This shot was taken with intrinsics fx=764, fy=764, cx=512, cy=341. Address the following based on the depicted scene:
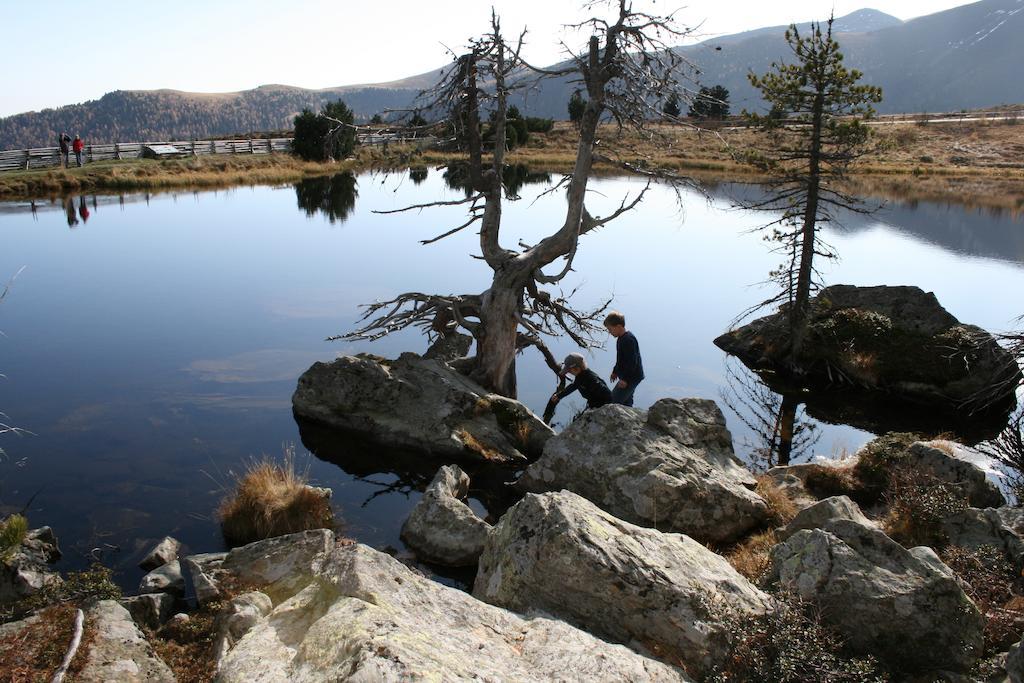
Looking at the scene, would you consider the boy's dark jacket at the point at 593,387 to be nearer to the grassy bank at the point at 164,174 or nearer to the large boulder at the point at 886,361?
the large boulder at the point at 886,361

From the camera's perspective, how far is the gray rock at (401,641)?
5.29 meters

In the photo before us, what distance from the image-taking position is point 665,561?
300 inches

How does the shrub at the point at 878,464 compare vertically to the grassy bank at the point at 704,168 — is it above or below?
below

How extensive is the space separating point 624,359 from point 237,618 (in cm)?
869

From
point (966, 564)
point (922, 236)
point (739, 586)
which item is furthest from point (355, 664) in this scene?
point (922, 236)

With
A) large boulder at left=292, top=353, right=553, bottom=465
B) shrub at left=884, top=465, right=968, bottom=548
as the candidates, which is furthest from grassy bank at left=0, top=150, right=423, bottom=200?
shrub at left=884, top=465, right=968, bottom=548

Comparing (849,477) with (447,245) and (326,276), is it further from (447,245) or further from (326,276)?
(447,245)

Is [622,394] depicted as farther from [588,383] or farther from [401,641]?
[401,641]

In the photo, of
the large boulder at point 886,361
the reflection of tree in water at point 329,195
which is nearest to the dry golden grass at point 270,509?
the large boulder at point 886,361

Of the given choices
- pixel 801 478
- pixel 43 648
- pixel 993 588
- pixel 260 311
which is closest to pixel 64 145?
pixel 260 311

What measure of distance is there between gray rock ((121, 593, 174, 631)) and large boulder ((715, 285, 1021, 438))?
52.1 feet

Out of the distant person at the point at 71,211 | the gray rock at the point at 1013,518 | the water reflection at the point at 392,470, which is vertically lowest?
the water reflection at the point at 392,470

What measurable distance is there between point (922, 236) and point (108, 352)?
4064 centimetres

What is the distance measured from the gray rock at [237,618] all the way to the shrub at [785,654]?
443 cm
